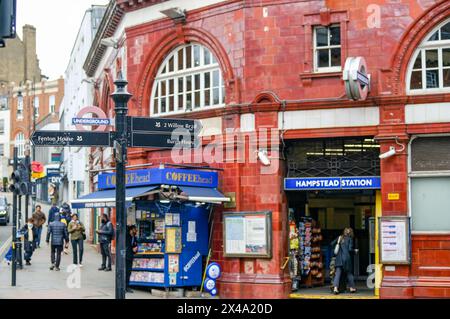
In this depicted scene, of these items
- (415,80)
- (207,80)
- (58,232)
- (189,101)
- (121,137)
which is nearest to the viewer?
(121,137)

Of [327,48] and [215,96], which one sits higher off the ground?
[327,48]

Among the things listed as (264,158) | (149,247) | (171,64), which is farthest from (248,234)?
(171,64)

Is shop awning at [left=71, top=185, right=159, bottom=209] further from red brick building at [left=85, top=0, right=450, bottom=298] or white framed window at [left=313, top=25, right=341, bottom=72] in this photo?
white framed window at [left=313, top=25, right=341, bottom=72]

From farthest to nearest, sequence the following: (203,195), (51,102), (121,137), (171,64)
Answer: (51,102) < (171,64) < (203,195) < (121,137)

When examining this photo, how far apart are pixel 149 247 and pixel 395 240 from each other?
6.25 m

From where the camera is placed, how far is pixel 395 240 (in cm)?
1802

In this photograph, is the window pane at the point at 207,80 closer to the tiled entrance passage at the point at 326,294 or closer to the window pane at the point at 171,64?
the window pane at the point at 171,64

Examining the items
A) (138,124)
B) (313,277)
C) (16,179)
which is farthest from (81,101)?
(138,124)

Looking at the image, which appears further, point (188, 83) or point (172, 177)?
point (188, 83)

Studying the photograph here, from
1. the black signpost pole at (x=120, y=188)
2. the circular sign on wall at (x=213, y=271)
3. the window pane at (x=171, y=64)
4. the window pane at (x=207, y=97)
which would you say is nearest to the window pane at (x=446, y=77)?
the window pane at (x=207, y=97)

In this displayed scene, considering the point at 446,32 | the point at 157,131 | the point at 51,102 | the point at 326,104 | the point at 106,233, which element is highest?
the point at 51,102

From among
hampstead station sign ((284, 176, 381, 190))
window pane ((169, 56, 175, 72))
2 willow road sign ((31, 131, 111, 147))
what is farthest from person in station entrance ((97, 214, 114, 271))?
2 willow road sign ((31, 131, 111, 147))

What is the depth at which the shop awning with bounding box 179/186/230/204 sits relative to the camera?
18.5m

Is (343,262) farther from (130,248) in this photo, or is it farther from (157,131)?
(157,131)
